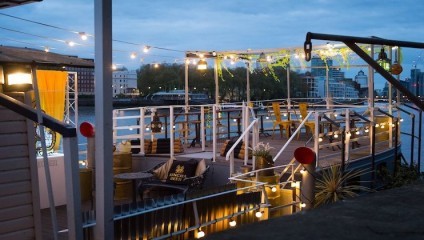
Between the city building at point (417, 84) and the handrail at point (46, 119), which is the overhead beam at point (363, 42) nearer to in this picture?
the handrail at point (46, 119)

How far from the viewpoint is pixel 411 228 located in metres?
2.51

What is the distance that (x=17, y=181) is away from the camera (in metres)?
5.76

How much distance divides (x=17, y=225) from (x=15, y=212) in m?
0.16

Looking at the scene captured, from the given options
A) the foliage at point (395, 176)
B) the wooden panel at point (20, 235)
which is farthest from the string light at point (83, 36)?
the wooden panel at point (20, 235)

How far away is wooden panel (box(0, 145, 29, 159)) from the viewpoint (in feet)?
18.6

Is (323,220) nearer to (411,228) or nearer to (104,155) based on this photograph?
(411,228)

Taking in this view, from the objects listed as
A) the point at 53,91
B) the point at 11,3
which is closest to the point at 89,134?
the point at 53,91

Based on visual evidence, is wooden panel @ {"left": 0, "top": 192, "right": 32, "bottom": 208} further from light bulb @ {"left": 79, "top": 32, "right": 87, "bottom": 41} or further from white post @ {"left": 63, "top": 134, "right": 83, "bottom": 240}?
light bulb @ {"left": 79, "top": 32, "right": 87, "bottom": 41}

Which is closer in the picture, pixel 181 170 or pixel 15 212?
pixel 15 212

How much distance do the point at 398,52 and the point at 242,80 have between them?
723 inches

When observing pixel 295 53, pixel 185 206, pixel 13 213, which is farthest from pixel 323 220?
pixel 295 53

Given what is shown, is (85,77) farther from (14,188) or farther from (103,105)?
(103,105)

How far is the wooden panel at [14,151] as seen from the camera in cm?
567


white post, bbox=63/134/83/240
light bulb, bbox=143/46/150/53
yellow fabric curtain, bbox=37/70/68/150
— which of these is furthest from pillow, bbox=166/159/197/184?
light bulb, bbox=143/46/150/53
